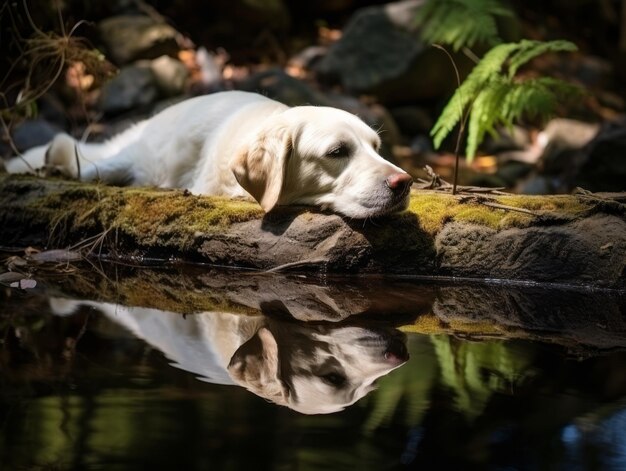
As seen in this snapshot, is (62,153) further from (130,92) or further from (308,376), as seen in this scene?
(130,92)

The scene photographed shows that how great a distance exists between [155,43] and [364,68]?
3074 millimetres

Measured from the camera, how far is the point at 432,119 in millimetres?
12469

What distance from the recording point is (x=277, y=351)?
2777 mm

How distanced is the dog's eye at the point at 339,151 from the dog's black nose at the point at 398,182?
1.05ft

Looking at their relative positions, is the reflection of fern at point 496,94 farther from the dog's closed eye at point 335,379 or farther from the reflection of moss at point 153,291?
the dog's closed eye at point 335,379

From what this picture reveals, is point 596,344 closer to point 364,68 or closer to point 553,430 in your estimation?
point 553,430

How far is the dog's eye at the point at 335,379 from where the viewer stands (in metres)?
2.45

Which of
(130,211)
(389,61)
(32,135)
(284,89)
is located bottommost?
(32,135)

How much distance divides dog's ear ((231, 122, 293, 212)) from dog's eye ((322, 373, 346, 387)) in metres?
1.77

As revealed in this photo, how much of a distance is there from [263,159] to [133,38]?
7.89 metres

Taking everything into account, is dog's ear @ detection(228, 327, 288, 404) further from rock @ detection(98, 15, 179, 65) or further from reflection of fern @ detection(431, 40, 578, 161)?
rock @ detection(98, 15, 179, 65)

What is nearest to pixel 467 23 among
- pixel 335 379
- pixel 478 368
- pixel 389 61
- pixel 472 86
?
pixel 472 86

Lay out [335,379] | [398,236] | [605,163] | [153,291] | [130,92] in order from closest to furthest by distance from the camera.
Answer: [335,379] < [153,291] < [398,236] < [605,163] < [130,92]

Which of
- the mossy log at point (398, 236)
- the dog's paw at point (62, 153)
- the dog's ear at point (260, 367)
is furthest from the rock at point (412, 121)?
the dog's ear at point (260, 367)
